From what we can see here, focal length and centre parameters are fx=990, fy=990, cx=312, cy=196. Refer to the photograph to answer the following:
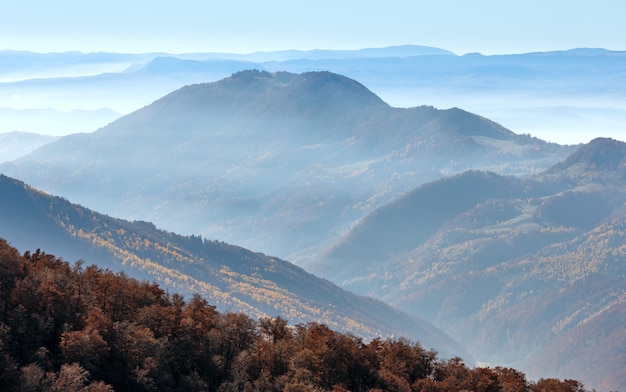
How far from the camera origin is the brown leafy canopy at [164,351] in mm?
83875

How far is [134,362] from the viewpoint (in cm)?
8600

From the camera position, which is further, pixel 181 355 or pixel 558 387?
pixel 558 387

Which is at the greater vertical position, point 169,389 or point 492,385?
point 492,385

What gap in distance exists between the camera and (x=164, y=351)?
291 feet

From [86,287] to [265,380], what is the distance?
2313 centimetres

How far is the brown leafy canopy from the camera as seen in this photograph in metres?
83.9

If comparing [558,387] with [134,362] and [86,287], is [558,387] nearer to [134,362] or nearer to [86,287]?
[134,362]

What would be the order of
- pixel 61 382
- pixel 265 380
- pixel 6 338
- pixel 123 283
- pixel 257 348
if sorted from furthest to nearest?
pixel 123 283 → pixel 257 348 → pixel 265 380 → pixel 6 338 → pixel 61 382

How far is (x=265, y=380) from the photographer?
293 feet

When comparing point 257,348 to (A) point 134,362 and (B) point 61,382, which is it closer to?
(A) point 134,362

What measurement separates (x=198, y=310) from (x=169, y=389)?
62.1 ft

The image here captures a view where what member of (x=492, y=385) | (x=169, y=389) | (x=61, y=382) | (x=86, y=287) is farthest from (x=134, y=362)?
(x=492, y=385)

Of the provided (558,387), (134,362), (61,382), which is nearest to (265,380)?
(134,362)

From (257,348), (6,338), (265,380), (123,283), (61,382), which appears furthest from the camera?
(123,283)
